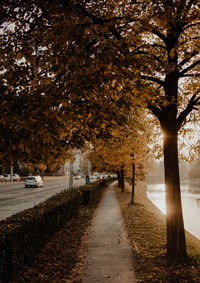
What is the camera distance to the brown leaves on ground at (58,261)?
504 centimetres

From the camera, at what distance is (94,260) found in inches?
242

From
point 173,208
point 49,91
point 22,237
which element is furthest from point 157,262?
point 49,91

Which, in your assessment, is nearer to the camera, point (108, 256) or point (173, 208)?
point (173, 208)

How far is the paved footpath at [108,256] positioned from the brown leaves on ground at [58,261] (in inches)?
11.1

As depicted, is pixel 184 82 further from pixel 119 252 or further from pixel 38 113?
pixel 38 113

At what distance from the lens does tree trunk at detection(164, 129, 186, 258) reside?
6191 millimetres

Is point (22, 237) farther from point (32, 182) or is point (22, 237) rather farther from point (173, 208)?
point (32, 182)

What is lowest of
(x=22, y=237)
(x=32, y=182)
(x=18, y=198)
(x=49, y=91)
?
(x=18, y=198)

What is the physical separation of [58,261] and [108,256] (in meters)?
1.26

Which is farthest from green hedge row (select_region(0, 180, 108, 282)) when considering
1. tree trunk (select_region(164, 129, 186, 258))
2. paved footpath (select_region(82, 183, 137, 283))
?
tree trunk (select_region(164, 129, 186, 258))

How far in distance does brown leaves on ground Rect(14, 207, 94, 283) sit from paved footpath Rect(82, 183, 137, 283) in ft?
0.92

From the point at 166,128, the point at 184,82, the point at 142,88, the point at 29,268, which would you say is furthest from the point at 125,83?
the point at 184,82

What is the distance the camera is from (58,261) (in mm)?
6000

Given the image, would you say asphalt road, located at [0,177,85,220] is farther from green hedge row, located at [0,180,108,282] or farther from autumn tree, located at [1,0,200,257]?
autumn tree, located at [1,0,200,257]
